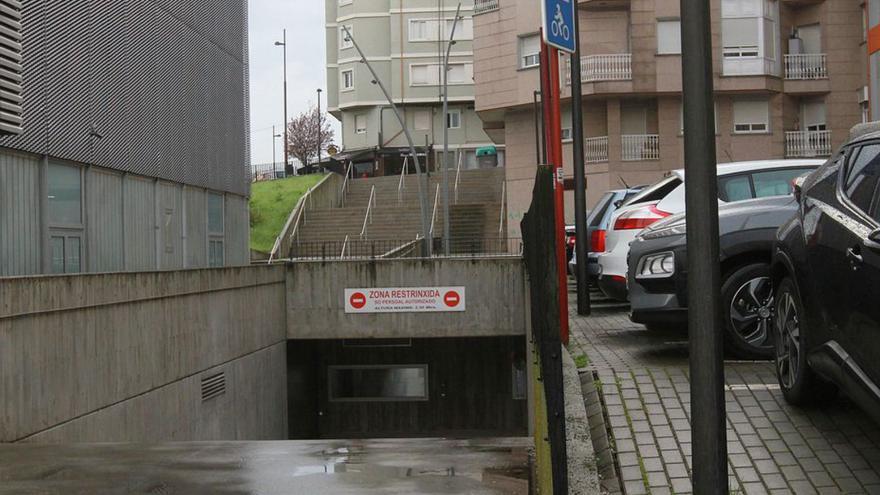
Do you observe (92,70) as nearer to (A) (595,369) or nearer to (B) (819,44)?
(A) (595,369)

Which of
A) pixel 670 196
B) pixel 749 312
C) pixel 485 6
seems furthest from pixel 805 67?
pixel 749 312

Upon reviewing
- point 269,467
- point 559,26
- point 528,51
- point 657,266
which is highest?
point 528,51

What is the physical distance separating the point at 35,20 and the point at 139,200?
19.9 ft

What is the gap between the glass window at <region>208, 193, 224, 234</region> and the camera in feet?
97.2

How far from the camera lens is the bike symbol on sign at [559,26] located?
10594mm

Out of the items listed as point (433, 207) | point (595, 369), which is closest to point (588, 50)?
point (433, 207)

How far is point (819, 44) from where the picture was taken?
139ft

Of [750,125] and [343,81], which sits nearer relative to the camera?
[750,125]

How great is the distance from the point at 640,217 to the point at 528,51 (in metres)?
33.1

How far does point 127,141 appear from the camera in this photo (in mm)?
22797

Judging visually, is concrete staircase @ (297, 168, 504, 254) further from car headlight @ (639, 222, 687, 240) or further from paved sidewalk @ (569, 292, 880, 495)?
paved sidewalk @ (569, 292, 880, 495)

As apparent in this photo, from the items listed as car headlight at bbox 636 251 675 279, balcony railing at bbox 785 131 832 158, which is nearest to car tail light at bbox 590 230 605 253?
car headlight at bbox 636 251 675 279

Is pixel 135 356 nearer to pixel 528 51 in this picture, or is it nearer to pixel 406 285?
pixel 406 285

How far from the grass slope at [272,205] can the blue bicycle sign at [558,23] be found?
37.4 meters
